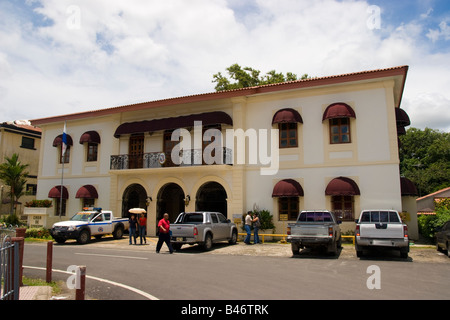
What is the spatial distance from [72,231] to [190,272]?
10.9 m

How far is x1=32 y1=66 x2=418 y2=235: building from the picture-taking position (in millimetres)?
18625

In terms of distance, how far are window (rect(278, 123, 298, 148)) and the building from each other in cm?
6

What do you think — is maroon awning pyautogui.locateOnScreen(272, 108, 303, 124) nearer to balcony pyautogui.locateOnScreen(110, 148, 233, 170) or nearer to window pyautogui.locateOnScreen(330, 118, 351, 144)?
window pyautogui.locateOnScreen(330, 118, 351, 144)

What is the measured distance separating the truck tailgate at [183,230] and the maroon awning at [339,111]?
373 inches

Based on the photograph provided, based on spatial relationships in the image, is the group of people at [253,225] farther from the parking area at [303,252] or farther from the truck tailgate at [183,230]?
the truck tailgate at [183,230]

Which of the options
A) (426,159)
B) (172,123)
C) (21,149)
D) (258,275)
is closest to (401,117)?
(172,123)

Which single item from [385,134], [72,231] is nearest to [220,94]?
[385,134]

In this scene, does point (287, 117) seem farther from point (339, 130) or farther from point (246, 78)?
point (246, 78)

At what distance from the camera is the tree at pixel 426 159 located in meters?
52.9

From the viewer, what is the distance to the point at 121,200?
24.5m

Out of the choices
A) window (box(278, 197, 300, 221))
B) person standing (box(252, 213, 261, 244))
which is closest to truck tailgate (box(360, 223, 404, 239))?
person standing (box(252, 213, 261, 244))

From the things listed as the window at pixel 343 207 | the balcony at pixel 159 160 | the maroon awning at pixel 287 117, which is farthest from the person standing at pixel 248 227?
the maroon awning at pixel 287 117

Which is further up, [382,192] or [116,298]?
[382,192]

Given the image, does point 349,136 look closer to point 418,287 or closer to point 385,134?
point 385,134
